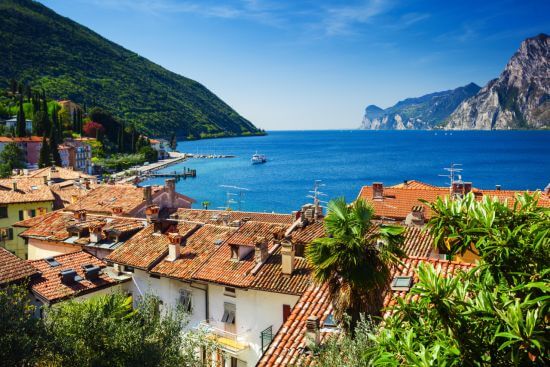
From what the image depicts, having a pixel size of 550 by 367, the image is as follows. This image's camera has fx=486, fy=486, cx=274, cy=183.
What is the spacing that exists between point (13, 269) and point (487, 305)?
1871cm

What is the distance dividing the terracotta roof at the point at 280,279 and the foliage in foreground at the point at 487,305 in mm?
11418

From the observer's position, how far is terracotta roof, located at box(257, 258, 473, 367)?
13.7 m

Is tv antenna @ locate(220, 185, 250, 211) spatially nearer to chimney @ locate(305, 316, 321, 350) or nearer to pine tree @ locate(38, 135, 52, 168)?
pine tree @ locate(38, 135, 52, 168)

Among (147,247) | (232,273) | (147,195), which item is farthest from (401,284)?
(147,195)

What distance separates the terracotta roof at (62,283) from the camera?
778 inches

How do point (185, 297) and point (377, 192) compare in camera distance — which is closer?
point (185, 297)

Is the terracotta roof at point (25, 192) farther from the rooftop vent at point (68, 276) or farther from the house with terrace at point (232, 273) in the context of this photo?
the rooftop vent at point (68, 276)

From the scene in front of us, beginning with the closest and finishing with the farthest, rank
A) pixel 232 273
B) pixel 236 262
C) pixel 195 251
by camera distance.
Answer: pixel 232 273
pixel 236 262
pixel 195 251

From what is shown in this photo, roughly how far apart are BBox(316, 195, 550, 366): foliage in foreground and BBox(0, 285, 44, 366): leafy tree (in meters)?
7.86

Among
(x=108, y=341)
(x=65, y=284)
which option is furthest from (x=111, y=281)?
(x=108, y=341)

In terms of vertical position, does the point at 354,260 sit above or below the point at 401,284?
above

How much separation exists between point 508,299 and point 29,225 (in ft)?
114

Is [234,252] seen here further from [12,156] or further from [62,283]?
[12,156]

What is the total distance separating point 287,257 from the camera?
19797mm
